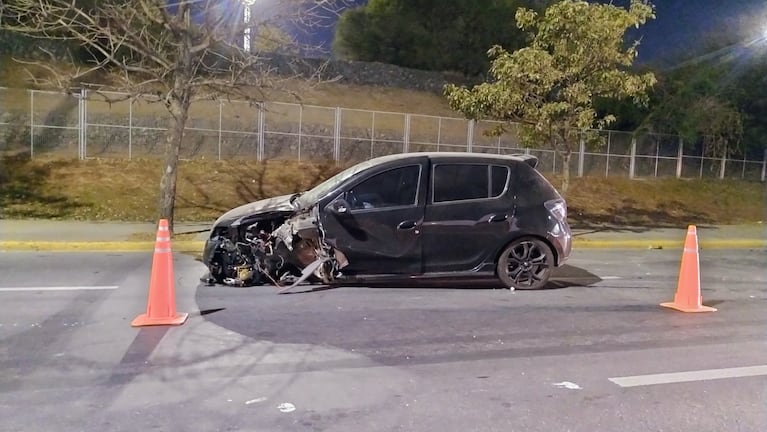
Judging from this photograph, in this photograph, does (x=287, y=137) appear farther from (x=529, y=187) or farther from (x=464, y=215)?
(x=464, y=215)

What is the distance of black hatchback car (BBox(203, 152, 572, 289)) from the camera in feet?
25.3

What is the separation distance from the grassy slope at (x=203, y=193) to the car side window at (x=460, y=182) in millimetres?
8616

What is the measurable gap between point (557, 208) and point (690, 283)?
5.58 feet

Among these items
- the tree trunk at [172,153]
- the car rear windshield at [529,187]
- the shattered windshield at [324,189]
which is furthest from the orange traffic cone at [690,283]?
the tree trunk at [172,153]

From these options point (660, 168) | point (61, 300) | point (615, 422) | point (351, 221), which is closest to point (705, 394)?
point (615, 422)

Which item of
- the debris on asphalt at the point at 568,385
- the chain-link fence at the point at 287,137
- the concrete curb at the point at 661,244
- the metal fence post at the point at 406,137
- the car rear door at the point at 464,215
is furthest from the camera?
the metal fence post at the point at 406,137

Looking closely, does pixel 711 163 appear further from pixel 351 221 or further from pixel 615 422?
pixel 615 422

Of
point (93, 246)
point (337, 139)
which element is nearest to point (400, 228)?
point (93, 246)

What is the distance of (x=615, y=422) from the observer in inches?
169

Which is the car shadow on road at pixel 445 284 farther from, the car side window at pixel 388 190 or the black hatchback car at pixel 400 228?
the car side window at pixel 388 190

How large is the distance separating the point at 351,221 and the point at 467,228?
1354 mm

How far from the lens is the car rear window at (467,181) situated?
8016mm

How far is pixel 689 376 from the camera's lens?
521 cm

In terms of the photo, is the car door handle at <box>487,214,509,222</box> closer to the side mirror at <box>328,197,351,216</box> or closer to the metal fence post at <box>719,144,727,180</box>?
the side mirror at <box>328,197,351,216</box>
